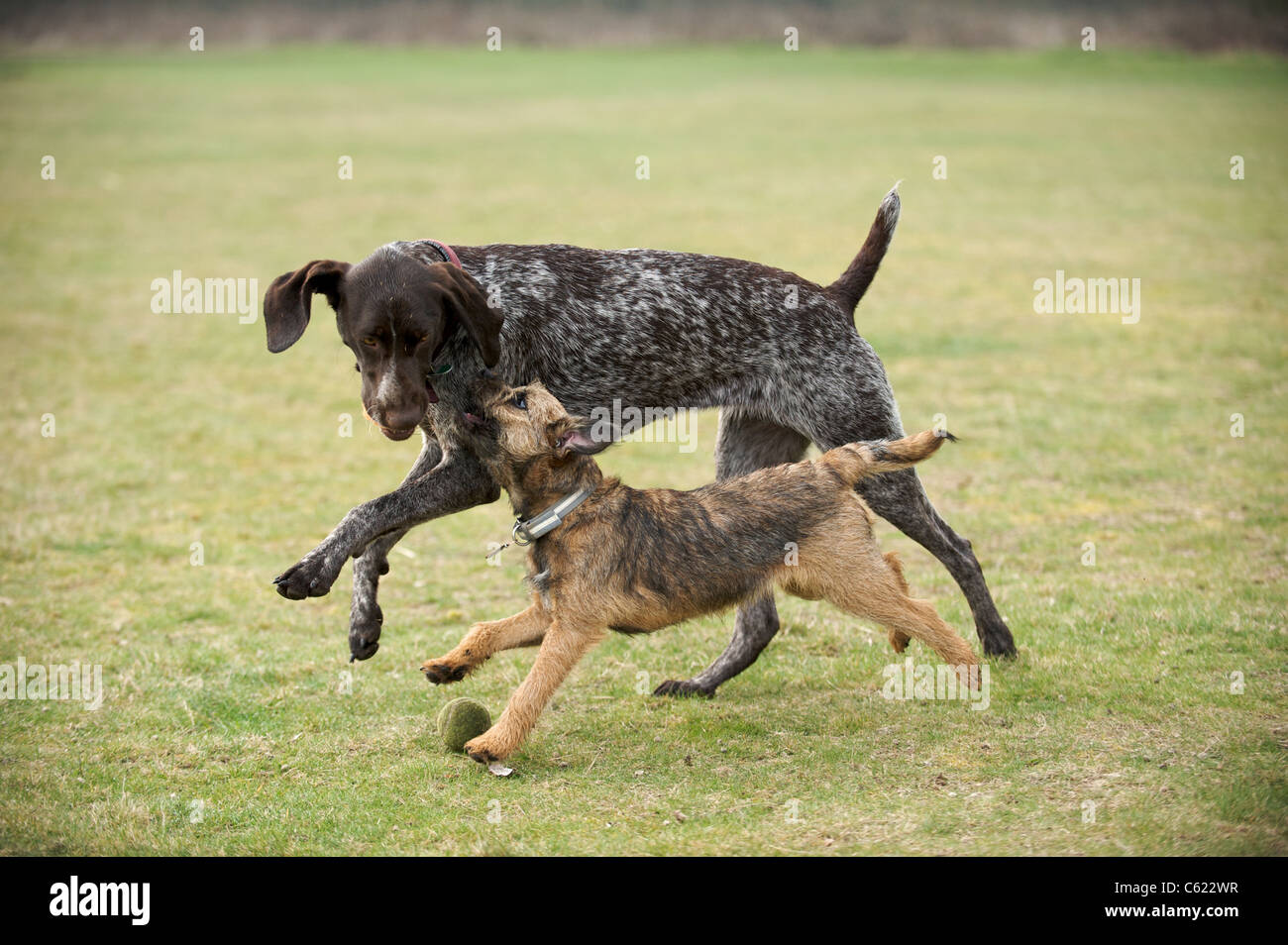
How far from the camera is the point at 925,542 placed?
6.32 metres

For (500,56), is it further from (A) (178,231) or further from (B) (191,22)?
(A) (178,231)

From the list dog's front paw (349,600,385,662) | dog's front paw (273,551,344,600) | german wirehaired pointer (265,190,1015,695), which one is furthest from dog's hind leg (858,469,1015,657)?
dog's front paw (273,551,344,600)

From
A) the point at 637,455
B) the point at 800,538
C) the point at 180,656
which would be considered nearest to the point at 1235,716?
the point at 800,538

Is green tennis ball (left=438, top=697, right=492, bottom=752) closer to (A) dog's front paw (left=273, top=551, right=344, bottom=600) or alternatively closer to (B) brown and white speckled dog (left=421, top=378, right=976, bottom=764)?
(B) brown and white speckled dog (left=421, top=378, right=976, bottom=764)

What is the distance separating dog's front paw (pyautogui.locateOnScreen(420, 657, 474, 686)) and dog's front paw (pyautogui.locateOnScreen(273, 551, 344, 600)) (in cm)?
51

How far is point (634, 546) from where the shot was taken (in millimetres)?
5469

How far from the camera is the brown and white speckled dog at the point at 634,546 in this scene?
5.35m

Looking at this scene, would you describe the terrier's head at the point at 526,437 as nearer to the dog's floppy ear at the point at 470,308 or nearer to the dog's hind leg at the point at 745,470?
the dog's floppy ear at the point at 470,308

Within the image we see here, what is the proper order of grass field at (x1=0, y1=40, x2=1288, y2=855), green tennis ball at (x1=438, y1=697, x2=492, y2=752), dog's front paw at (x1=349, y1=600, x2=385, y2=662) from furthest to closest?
dog's front paw at (x1=349, y1=600, x2=385, y2=662) → green tennis ball at (x1=438, y1=697, x2=492, y2=752) → grass field at (x1=0, y1=40, x2=1288, y2=855)

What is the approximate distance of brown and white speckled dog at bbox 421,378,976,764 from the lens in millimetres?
5352

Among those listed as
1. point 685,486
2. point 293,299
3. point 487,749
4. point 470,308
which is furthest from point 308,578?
point 685,486

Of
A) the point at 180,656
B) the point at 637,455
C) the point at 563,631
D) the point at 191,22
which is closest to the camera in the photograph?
the point at 563,631

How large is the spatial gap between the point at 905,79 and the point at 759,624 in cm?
3592

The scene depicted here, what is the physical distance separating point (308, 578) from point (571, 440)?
1.21m
